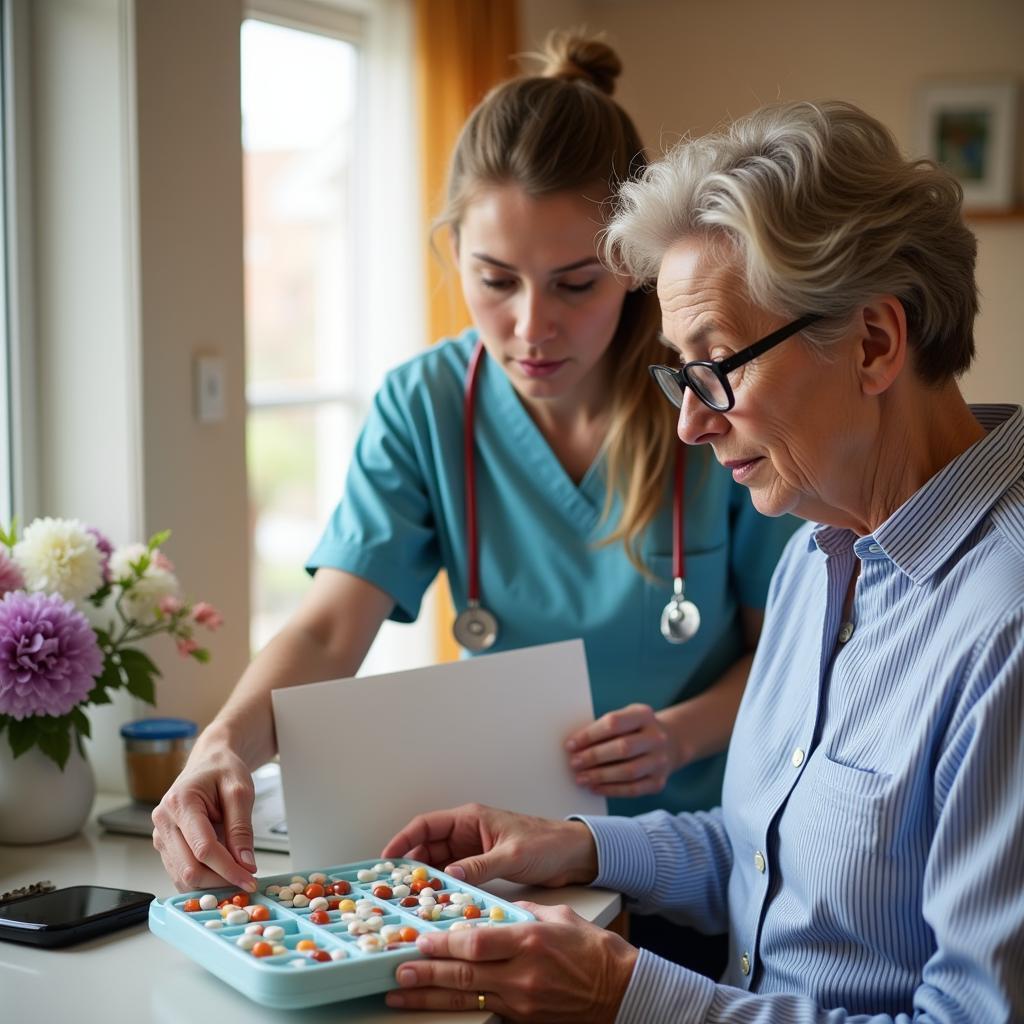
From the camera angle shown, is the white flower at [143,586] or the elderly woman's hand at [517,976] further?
the white flower at [143,586]

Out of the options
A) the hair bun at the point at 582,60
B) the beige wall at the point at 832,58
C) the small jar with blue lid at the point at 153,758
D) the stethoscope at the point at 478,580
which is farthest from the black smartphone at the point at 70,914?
the beige wall at the point at 832,58

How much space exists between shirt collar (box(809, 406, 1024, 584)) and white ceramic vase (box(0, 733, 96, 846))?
1046mm

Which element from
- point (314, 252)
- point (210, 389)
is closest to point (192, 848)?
point (210, 389)

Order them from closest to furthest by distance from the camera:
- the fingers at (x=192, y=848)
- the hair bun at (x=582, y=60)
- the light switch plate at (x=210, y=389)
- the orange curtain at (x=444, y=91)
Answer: the fingers at (x=192, y=848) < the hair bun at (x=582, y=60) < the light switch plate at (x=210, y=389) < the orange curtain at (x=444, y=91)

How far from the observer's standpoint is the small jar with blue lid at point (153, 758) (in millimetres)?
1757

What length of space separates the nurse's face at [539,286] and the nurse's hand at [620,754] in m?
0.44

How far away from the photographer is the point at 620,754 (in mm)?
1510

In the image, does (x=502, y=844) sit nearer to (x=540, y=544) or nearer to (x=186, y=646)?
(x=540, y=544)

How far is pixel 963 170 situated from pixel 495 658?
139 inches

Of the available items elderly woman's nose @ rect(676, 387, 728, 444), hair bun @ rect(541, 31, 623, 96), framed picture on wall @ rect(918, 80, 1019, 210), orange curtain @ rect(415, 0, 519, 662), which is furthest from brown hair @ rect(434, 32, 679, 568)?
framed picture on wall @ rect(918, 80, 1019, 210)

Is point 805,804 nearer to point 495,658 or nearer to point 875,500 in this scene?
point 875,500

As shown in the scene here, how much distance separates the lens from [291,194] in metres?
3.66

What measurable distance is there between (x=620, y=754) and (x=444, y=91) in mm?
2239

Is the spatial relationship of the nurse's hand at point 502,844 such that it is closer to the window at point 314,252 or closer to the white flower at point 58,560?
the white flower at point 58,560
